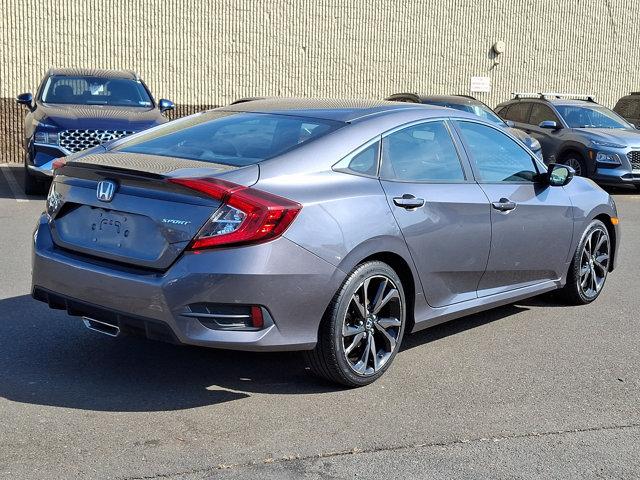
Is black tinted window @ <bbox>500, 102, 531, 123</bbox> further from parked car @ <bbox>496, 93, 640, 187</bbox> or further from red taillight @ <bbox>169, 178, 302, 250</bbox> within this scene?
red taillight @ <bbox>169, 178, 302, 250</bbox>

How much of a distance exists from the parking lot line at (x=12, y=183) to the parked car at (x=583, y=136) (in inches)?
353

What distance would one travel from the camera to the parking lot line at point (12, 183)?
501 inches

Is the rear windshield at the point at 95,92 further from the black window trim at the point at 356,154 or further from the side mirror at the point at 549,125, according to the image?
the black window trim at the point at 356,154

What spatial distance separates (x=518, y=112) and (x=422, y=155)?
13191 mm

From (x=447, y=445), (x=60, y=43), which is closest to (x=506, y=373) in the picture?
(x=447, y=445)

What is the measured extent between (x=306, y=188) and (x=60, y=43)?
15.0 meters

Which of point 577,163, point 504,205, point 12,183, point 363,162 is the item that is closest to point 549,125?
point 577,163

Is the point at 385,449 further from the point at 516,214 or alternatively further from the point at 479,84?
the point at 479,84

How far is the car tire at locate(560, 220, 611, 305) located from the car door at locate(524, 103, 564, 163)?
9.40 metres

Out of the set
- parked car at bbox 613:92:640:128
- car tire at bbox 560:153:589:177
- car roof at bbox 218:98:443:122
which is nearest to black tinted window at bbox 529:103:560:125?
car tire at bbox 560:153:589:177

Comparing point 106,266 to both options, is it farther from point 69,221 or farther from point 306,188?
point 306,188

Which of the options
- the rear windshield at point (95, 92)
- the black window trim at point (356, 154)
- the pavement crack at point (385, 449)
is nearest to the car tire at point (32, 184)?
the rear windshield at point (95, 92)

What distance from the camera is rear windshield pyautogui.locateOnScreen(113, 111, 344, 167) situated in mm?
5133

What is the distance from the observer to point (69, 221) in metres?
5.07
